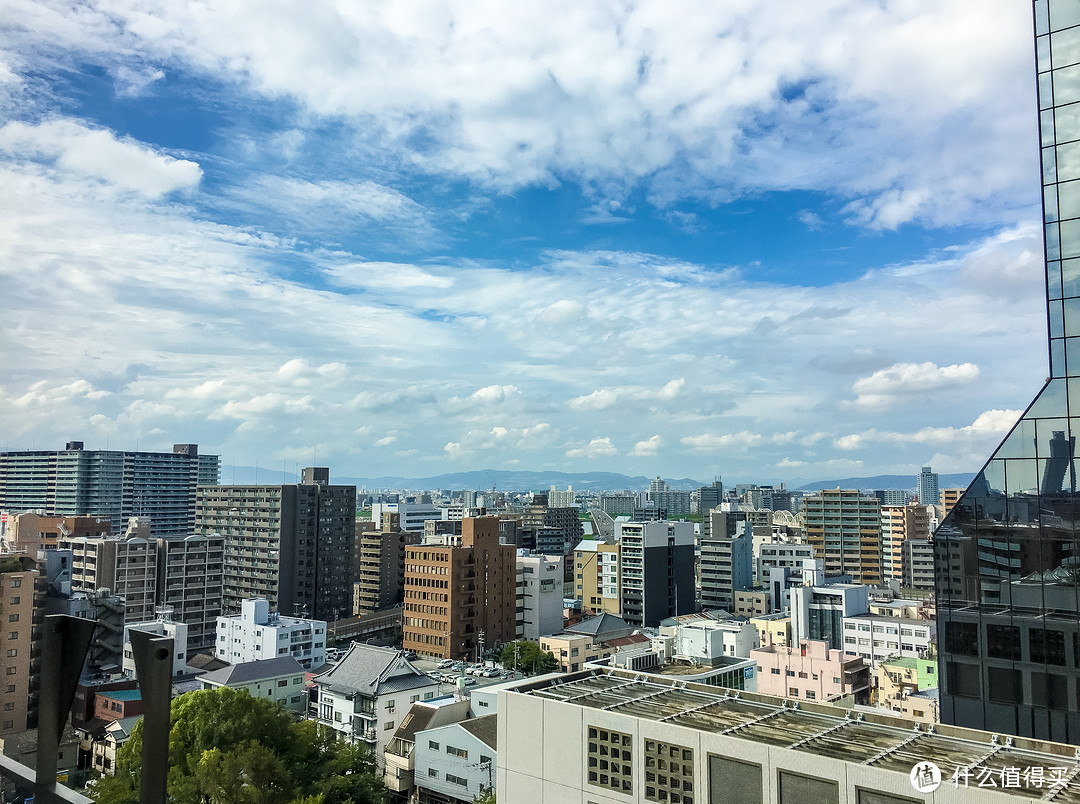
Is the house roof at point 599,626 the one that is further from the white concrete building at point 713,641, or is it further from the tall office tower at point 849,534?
the tall office tower at point 849,534

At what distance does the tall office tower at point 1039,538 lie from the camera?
22.3 feet

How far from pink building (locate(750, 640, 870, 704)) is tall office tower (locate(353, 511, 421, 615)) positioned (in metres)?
26.0

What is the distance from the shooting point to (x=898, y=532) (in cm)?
5219

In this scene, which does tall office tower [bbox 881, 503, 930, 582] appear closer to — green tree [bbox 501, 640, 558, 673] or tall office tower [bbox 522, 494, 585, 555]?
tall office tower [bbox 522, 494, 585, 555]

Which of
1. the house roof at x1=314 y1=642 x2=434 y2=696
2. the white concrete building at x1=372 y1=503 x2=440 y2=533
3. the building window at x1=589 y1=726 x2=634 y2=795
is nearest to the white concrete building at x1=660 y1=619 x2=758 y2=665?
the house roof at x1=314 y1=642 x2=434 y2=696

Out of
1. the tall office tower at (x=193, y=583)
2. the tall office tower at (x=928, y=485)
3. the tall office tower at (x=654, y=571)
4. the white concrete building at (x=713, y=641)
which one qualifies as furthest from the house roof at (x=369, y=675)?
the tall office tower at (x=928, y=485)

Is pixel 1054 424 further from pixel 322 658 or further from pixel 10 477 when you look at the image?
pixel 10 477

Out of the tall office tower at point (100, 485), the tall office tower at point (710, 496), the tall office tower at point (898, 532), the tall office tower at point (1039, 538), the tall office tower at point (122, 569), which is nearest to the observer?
the tall office tower at point (1039, 538)

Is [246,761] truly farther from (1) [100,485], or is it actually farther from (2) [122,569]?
(1) [100,485]

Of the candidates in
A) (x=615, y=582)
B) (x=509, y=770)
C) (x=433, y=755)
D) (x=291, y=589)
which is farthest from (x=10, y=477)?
(x=509, y=770)

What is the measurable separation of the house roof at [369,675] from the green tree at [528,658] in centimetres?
622

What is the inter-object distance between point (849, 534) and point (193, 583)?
121 feet

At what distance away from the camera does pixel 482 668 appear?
2295 cm

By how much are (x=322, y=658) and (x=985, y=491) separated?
2416cm
